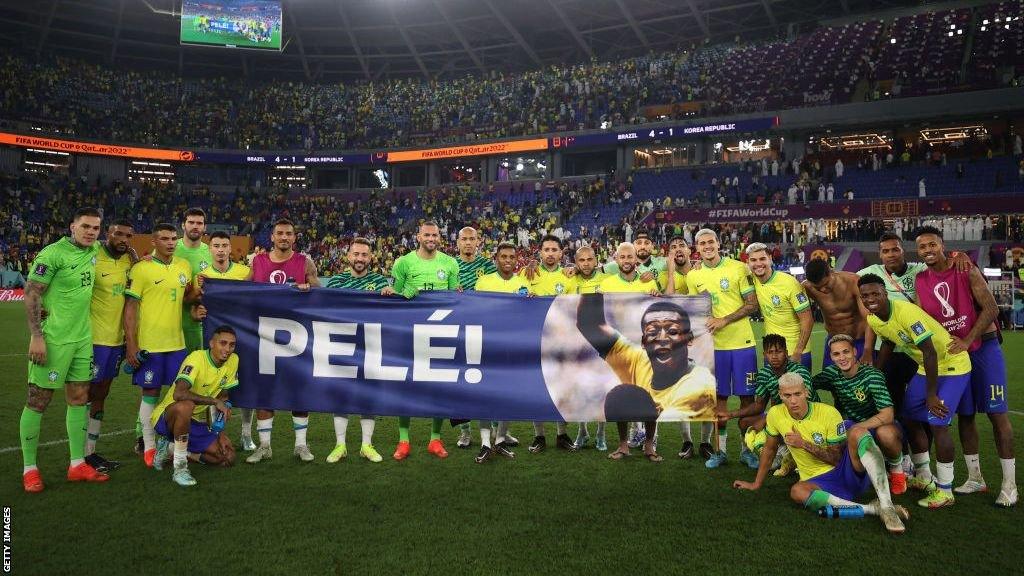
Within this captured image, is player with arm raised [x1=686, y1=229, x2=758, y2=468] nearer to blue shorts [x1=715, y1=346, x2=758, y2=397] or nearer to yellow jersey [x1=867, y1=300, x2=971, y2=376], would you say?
blue shorts [x1=715, y1=346, x2=758, y2=397]

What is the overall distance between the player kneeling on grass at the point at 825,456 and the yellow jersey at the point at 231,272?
5.13m

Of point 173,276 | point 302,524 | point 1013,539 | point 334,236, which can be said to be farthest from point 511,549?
point 334,236

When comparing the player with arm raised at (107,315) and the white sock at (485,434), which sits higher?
the player with arm raised at (107,315)

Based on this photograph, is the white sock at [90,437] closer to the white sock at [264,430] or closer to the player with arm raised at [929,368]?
the white sock at [264,430]

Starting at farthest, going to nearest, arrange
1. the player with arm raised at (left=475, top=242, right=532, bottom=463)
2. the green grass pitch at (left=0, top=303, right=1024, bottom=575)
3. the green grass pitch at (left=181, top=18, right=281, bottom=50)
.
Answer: the green grass pitch at (left=181, top=18, right=281, bottom=50)
the player with arm raised at (left=475, top=242, right=532, bottom=463)
the green grass pitch at (left=0, top=303, right=1024, bottom=575)

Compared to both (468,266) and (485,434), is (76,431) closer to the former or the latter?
(485,434)

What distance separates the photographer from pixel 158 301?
5.63 m

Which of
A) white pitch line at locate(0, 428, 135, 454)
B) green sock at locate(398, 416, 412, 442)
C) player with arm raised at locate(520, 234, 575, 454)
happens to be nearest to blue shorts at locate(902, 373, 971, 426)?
player with arm raised at locate(520, 234, 575, 454)

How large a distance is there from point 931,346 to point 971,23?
40587 mm

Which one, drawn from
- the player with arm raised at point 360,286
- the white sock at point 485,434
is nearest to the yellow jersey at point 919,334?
the white sock at point 485,434

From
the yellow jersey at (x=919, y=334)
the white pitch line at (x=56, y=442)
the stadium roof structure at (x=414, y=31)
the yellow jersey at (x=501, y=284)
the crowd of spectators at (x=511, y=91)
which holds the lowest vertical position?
the white pitch line at (x=56, y=442)

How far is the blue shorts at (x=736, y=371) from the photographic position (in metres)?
5.80

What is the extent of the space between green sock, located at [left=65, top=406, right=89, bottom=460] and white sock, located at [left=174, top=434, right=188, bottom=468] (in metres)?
0.73

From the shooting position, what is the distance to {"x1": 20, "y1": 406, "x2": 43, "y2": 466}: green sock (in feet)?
15.9
